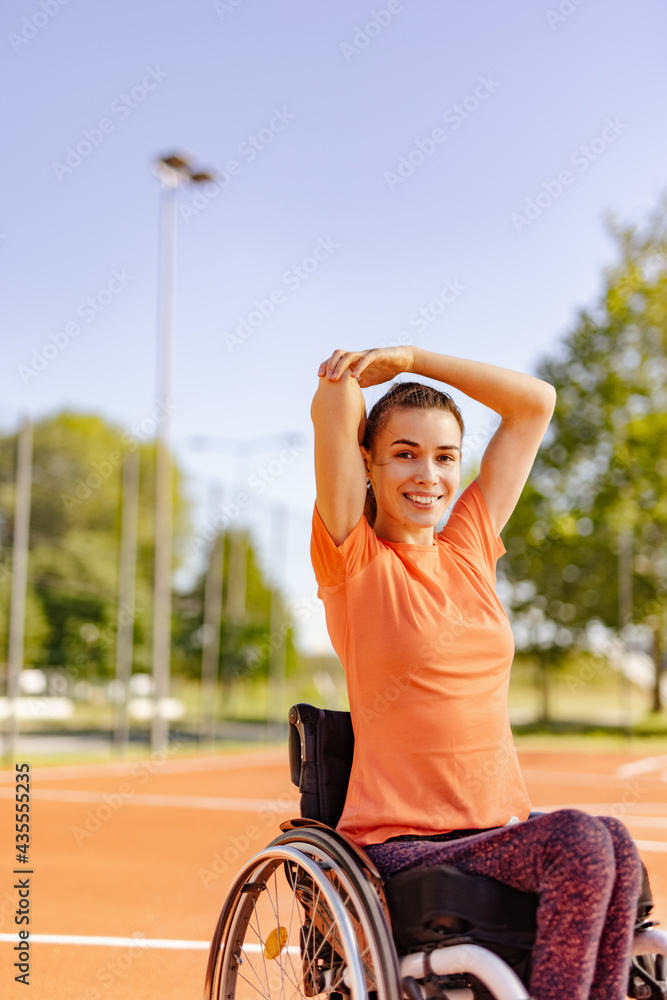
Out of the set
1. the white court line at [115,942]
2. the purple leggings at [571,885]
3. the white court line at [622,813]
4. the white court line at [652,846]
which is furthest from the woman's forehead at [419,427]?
the white court line at [622,813]

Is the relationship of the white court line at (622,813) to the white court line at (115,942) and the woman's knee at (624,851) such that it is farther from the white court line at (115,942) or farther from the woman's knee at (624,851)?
the woman's knee at (624,851)

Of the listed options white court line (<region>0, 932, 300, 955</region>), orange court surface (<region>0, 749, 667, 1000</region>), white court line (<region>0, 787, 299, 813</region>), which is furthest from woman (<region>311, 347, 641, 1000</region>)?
white court line (<region>0, 787, 299, 813</region>)

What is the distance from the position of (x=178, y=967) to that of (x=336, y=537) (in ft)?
8.59

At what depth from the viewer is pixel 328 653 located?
87.0 feet

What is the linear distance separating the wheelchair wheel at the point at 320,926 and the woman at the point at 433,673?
0.35ft

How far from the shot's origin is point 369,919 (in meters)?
2.00

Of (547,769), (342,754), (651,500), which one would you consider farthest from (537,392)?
(651,500)

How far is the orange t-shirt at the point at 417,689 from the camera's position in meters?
2.18

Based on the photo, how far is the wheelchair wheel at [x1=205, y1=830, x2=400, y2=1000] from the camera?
200 centimetres

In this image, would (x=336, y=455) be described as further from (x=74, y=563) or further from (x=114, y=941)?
(x=74, y=563)

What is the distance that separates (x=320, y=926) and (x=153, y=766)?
13685 millimetres

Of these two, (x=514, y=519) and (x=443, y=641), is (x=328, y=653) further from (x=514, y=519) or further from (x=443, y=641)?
(x=443, y=641)

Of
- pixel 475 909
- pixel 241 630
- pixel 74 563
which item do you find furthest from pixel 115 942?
pixel 74 563

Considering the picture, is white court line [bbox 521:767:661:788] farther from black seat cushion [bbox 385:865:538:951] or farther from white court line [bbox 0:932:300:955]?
black seat cushion [bbox 385:865:538:951]
